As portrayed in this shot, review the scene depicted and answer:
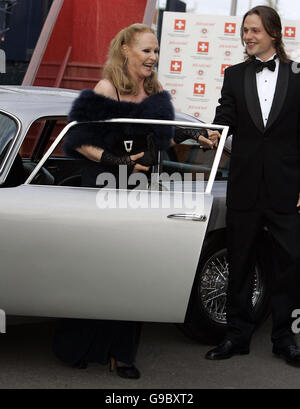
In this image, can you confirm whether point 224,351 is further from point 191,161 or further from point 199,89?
point 199,89

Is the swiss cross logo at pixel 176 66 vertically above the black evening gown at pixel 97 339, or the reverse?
the swiss cross logo at pixel 176 66

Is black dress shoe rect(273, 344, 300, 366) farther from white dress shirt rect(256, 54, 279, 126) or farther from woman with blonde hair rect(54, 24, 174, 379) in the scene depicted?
white dress shirt rect(256, 54, 279, 126)

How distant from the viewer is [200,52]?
11.5m

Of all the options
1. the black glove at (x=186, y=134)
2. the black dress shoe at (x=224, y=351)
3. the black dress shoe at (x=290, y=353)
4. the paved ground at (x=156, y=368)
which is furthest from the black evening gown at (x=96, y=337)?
the black dress shoe at (x=290, y=353)

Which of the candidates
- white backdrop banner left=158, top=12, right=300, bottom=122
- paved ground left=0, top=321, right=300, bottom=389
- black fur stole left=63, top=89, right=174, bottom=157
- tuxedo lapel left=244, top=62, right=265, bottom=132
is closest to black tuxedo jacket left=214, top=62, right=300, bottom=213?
tuxedo lapel left=244, top=62, right=265, bottom=132

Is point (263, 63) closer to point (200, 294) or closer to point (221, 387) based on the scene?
point (200, 294)

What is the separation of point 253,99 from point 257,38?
37 cm

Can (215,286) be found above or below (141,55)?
below

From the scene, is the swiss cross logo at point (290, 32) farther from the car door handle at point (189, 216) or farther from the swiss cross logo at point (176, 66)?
the car door handle at point (189, 216)

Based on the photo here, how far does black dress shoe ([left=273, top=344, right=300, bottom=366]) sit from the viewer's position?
216 inches

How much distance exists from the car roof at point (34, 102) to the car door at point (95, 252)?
431mm

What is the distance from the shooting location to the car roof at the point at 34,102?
5.32 m

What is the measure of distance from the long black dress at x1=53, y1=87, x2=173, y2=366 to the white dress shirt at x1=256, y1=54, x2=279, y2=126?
2.07 feet

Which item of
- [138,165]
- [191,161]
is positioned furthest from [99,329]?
[191,161]
